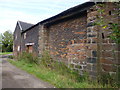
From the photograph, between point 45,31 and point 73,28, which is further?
point 45,31

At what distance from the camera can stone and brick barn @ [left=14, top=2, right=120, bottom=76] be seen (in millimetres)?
3820

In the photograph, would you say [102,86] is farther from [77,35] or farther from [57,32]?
[57,32]

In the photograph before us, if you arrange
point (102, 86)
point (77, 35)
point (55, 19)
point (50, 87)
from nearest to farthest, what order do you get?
point (102, 86)
point (50, 87)
point (77, 35)
point (55, 19)

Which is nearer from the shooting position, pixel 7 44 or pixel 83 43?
pixel 83 43

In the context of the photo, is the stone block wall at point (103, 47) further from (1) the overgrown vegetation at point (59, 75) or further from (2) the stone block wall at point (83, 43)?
(1) the overgrown vegetation at point (59, 75)

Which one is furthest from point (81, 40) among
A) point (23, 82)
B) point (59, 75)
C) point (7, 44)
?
point (7, 44)

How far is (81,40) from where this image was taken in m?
5.05

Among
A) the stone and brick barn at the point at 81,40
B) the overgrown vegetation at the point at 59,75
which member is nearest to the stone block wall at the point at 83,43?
the stone and brick barn at the point at 81,40

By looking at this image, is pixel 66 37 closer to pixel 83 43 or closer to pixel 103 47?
pixel 83 43

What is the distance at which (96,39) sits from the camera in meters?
4.05

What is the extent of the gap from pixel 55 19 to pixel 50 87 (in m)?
4.23

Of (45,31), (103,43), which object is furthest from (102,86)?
(45,31)

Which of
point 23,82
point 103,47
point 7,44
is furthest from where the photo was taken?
point 7,44

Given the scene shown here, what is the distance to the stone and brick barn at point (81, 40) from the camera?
3.82 meters
